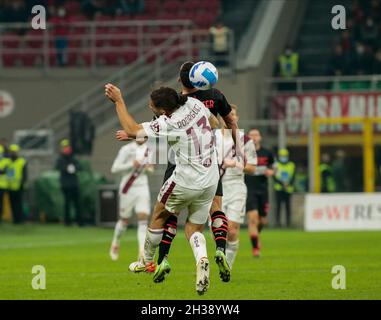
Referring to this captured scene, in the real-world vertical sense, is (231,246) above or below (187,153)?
below

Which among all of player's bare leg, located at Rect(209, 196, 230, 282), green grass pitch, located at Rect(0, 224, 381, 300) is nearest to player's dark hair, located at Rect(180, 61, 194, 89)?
player's bare leg, located at Rect(209, 196, 230, 282)

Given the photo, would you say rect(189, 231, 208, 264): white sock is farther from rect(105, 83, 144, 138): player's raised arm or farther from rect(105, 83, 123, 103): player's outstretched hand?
rect(105, 83, 123, 103): player's outstretched hand

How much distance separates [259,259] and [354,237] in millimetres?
7232

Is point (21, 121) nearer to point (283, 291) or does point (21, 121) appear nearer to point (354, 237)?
point (354, 237)

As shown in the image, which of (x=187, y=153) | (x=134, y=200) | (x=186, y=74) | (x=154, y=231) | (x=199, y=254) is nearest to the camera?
(x=187, y=153)

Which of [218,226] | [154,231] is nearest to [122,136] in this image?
[154,231]

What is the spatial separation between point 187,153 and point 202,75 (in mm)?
908

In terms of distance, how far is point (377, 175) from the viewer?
34969 mm

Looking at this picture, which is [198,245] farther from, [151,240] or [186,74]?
[186,74]

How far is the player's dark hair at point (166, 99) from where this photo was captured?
42.8 feet

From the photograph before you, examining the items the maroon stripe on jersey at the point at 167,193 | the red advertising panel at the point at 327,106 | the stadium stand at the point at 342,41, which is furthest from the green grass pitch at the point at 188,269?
the stadium stand at the point at 342,41

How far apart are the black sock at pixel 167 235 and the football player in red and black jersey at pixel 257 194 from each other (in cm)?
603

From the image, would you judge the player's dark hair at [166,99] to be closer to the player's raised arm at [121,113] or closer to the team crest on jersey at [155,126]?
the team crest on jersey at [155,126]

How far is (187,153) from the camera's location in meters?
13.2
